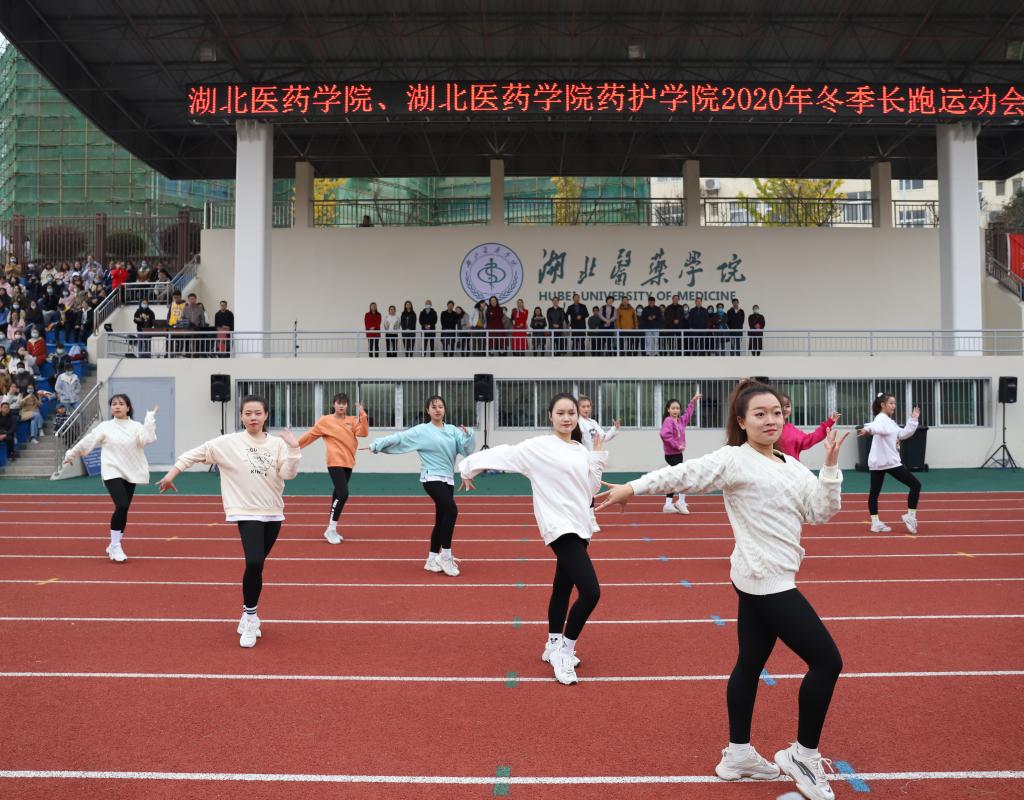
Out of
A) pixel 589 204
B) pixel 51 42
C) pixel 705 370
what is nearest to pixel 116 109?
pixel 51 42

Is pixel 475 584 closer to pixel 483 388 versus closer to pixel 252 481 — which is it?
pixel 252 481

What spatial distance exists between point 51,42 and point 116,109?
16.3ft

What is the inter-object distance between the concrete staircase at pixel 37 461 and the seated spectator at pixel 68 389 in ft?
3.03

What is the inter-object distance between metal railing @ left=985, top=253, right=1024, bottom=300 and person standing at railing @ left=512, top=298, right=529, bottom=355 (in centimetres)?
1654

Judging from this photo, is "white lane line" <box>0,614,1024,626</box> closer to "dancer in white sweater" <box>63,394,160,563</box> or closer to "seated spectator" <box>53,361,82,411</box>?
"dancer in white sweater" <box>63,394,160,563</box>

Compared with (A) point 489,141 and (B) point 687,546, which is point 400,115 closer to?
(A) point 489,141

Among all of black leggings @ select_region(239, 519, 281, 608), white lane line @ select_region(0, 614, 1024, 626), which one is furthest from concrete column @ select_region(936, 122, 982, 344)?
black leggings @ select_region(239, 519, 281, 608)

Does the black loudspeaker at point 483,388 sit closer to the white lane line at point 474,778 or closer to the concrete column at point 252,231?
the concrete column at point 252,231

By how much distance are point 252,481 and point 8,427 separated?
1772 cm

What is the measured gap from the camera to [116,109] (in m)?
28.5

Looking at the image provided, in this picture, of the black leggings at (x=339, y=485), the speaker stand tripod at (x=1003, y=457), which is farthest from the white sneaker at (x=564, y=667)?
the speaker stand tripod at (x=1003, y=457)

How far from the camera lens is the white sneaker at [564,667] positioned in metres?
5.76

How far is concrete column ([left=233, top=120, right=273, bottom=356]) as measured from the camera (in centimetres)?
2427

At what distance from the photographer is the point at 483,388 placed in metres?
22.7
